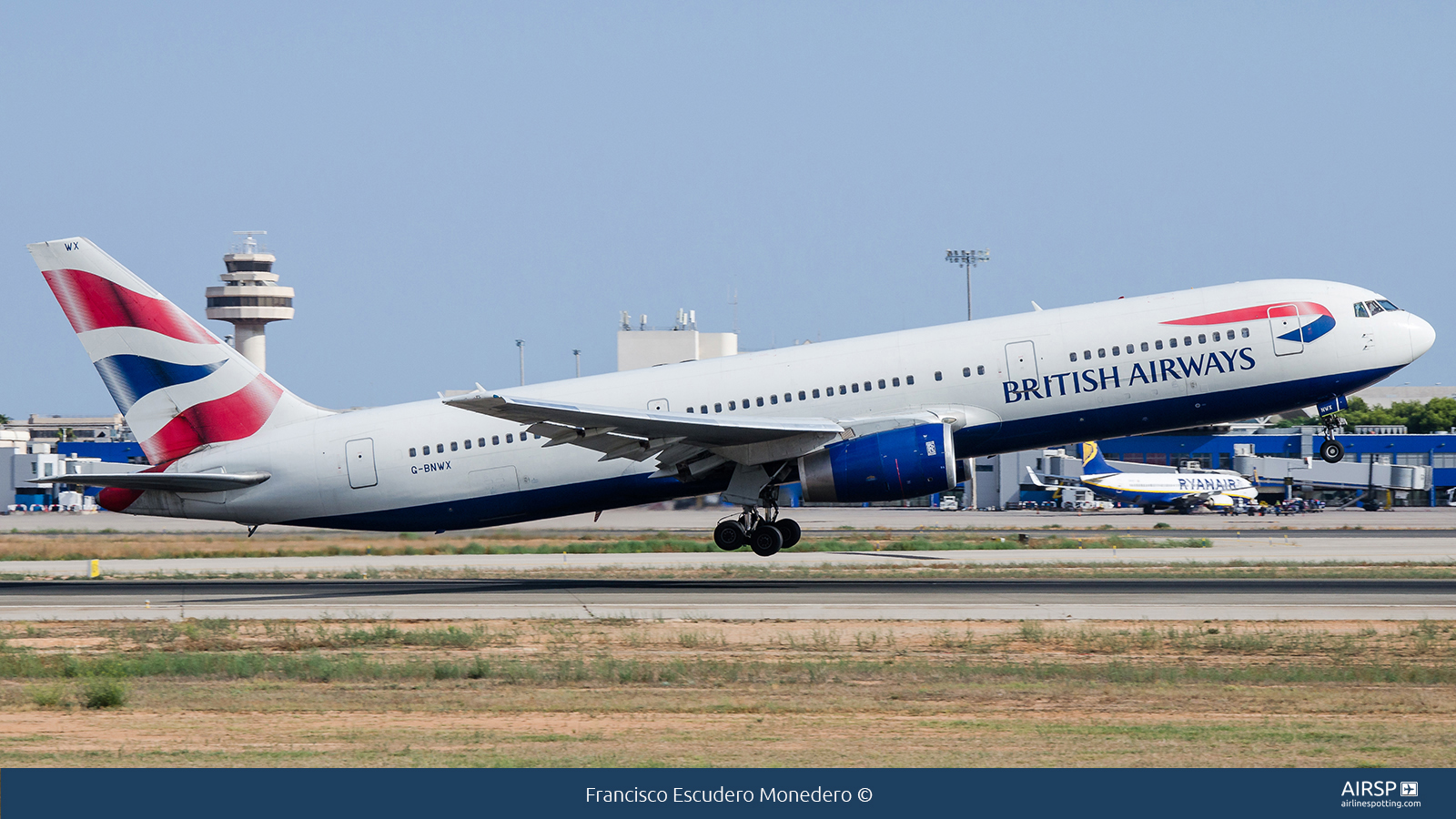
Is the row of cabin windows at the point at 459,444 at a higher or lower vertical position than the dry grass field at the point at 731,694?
higher

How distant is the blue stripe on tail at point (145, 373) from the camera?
3325 cm

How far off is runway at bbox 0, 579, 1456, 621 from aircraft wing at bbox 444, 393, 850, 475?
9.93 feet

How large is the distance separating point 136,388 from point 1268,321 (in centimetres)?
2672

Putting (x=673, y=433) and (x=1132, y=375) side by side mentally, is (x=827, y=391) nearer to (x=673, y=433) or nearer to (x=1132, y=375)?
(x=673, y=433)

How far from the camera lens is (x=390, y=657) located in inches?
819

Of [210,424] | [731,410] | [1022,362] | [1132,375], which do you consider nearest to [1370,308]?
[1132,375]

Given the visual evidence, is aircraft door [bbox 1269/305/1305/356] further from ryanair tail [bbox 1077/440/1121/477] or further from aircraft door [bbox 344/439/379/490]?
ryanair tail [bbox 1077/440/1121/477]

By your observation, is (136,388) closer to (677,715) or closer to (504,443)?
(504,443)

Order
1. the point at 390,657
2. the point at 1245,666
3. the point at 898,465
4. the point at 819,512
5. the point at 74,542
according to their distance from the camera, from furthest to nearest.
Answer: the point at 819,512 < the point at 74,542 < the point at 898,465 < the point at 390,657 < the point at 1245,666

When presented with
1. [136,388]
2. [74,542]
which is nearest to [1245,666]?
[136,388]

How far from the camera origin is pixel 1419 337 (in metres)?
30.8

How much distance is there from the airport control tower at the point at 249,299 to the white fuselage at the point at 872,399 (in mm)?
124173

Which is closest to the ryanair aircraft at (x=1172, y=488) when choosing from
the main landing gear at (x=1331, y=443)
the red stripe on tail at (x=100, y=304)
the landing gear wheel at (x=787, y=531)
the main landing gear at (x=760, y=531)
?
the main landing gear at (x=1331, y=443)

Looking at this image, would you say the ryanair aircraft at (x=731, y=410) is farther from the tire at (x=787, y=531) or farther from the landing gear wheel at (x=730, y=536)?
the tire at (x=787, y=531)
